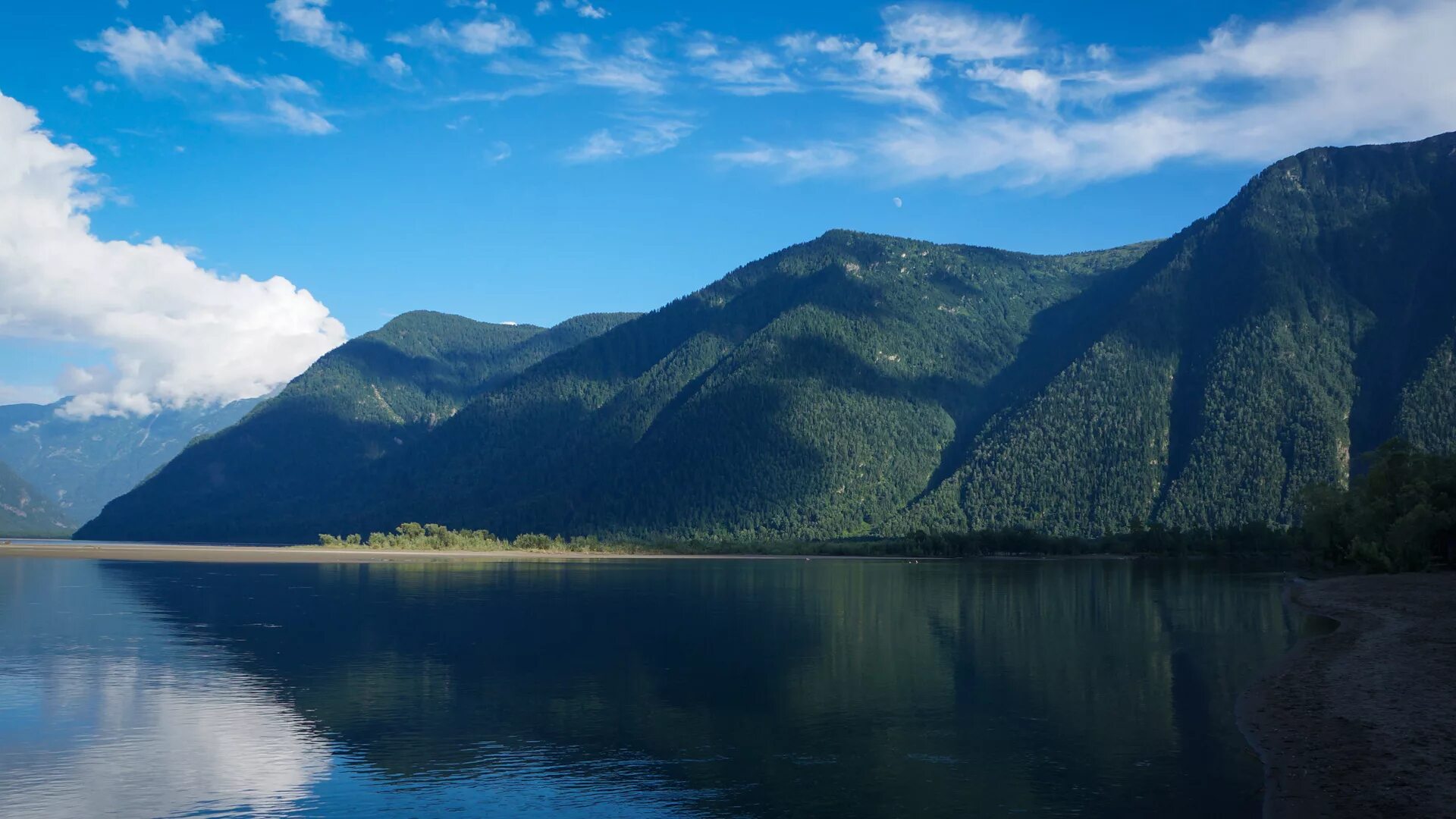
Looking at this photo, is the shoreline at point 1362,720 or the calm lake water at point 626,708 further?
the calm lake water at point 626,708

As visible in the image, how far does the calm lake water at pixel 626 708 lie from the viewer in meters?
28.4

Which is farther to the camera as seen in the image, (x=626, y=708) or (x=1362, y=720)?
(x=626, y=708)

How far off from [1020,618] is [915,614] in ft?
24.0

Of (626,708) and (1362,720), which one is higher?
(1362,720)

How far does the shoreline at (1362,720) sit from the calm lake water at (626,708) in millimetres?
1185

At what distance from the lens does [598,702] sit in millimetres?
41844

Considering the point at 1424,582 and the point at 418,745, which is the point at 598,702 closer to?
the point at 418,745

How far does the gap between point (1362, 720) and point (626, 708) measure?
24.3 metres

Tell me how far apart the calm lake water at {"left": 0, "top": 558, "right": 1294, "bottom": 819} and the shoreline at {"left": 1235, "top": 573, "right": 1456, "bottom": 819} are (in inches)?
46.6

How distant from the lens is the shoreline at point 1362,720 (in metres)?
26.5

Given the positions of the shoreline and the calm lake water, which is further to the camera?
the calm lake water

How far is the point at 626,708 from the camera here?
40750mm

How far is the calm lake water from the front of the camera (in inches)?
1118

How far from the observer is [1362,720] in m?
34.7
